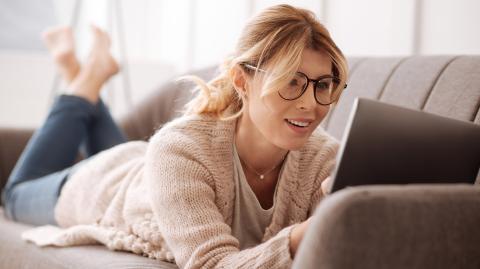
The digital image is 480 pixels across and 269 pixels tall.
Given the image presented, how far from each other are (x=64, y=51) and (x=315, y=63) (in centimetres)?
148

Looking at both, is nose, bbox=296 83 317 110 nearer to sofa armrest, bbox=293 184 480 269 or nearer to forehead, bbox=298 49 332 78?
forehead, bbox=298 49 332 78

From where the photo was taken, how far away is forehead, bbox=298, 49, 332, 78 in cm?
120

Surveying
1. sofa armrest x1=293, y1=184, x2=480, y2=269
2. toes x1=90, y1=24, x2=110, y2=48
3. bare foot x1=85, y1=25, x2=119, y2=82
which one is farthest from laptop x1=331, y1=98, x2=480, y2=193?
toes x1=90, y1=24, x2=110, y2=48

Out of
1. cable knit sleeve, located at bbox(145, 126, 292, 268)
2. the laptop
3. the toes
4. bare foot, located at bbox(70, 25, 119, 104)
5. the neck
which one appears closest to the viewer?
the laptop

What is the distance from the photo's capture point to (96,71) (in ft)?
7.66

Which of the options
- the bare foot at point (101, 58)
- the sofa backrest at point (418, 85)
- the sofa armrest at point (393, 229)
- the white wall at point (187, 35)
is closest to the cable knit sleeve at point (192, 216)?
the sofa armrest at point (393, 229)

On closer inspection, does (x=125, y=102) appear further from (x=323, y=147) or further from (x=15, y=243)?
(x=323, y=147)

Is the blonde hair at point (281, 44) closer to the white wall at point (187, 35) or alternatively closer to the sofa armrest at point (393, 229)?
the sofa armrest at point (393, 229)

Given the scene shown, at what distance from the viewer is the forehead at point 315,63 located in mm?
1196

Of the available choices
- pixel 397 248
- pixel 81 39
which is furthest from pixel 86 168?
pixel 81 39

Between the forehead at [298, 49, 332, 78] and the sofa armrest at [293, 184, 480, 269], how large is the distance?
0.39 m

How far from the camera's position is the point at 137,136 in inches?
98.1

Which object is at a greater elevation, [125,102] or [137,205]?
[137,205]

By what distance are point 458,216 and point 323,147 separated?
55 centimetres
